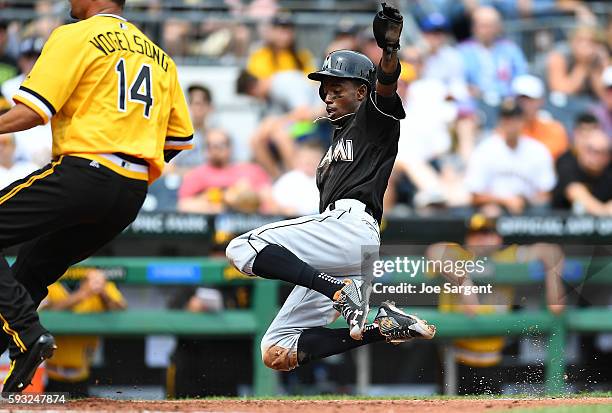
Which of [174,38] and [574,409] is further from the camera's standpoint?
[174,38]

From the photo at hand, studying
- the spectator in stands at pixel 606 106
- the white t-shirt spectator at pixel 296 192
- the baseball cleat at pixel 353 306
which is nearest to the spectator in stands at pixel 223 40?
the white t-shirt spectator at pixel 296 192

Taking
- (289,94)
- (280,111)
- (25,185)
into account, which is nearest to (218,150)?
(280,111)

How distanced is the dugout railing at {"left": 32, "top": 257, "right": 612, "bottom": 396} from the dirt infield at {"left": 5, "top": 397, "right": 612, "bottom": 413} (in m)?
1.99

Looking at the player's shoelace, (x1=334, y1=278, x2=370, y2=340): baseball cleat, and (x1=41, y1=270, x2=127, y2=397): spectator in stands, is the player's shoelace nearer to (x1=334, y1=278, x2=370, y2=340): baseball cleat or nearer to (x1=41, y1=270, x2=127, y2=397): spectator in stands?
(x1=334, y1=278, x2=370, y2=340): baseball cleat

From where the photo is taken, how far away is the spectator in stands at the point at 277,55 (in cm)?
1078

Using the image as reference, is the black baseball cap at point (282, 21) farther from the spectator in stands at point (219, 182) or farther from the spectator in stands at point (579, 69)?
the spectator in stands at point (579, 69)

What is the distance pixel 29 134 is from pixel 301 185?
7.76 feet

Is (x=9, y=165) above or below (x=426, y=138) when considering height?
below

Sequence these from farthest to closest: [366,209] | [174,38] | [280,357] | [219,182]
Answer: [174,38] < [219,182] < [280,357] < [366,209]

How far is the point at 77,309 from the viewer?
26.2 feet

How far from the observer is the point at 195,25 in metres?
11.2

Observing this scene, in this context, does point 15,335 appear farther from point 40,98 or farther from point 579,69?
point 579,69

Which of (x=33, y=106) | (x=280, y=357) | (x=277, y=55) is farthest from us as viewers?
(x=277, y=55)

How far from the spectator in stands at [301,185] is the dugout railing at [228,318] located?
3.91ft
